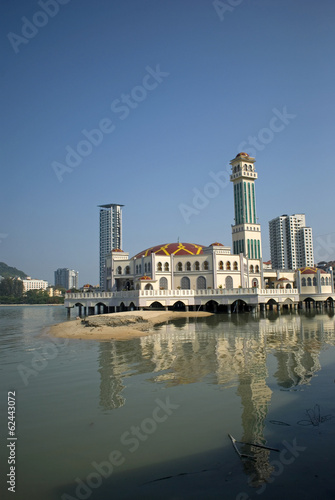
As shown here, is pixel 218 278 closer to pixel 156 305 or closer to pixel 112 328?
pixel 156 305

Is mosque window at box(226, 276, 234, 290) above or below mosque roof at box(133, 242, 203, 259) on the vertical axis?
below

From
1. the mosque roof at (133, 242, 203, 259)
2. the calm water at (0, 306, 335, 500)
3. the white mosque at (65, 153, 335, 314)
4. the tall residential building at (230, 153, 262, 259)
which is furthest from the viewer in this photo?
the tall residential building at (230, 153, 262, 259)

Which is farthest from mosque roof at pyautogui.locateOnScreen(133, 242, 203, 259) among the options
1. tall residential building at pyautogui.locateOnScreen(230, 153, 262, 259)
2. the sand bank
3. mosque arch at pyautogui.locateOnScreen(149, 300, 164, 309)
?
the sand bank

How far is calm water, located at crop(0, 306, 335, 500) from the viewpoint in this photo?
21.5 ft

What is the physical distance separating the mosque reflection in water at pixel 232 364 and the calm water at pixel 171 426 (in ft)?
0.19

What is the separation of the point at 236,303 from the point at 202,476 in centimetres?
4427

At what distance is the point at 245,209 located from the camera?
6009 cm

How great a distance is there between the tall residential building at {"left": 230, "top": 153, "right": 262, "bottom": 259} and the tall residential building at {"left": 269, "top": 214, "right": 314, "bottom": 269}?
221 ft

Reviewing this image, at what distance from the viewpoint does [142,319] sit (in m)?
33.4

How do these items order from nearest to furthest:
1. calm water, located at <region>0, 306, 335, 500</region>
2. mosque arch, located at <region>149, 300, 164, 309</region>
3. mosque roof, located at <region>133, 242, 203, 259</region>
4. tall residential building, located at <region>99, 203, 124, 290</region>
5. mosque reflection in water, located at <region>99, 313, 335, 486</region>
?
calm water, located at <region>0, 306, 335, 500</region> < mosque reflection in water, located at <region>99, 313, 335, 486</region> < mosque arch, located at <region>149, 300, 164, 309</region> < mosque roof, located at <region>133, 242, 203, 259</region> < tall residential building, located at <region>99, 203, 124, 290</region>

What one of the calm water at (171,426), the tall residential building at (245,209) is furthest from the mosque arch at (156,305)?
the calm water at (171,426)

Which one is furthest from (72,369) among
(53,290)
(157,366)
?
(53,290)

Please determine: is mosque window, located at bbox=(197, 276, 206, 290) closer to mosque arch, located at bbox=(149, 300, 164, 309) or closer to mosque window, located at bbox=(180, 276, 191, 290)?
mosque window, located at bbox=(180, 276, 191, 290)

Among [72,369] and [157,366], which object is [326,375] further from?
[72,369]
